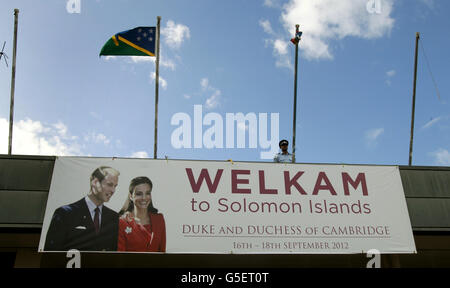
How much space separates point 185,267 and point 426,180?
17.4ft

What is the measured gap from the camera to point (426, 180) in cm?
825

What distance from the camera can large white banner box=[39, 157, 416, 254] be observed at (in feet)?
23.4

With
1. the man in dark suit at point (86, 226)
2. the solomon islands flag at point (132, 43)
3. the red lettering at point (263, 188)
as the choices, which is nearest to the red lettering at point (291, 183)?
the red lettering at point (263, 188)

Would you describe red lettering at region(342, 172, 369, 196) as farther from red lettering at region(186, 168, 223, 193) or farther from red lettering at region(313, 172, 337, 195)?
red lettering at region(186, 168, 223, 193)

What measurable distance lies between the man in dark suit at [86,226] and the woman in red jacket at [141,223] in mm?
156

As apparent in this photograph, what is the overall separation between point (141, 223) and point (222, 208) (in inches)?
57.4

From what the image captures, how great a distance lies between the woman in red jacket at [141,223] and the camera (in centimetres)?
709

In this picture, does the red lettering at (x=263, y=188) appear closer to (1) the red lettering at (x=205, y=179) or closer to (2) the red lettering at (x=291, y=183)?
(2) the red lettering at (x=291, y=183)

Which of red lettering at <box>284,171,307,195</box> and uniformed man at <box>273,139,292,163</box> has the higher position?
uniformed man at <box>273,139,292,163</box>

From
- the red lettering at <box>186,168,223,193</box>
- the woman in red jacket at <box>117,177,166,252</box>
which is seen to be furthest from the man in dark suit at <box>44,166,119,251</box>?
the red lettering at <box>186,168,223,193</box>

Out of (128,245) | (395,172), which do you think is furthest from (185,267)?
(395,172)

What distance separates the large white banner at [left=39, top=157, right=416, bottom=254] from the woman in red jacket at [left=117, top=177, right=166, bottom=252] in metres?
0.02

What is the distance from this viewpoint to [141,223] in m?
7.24
